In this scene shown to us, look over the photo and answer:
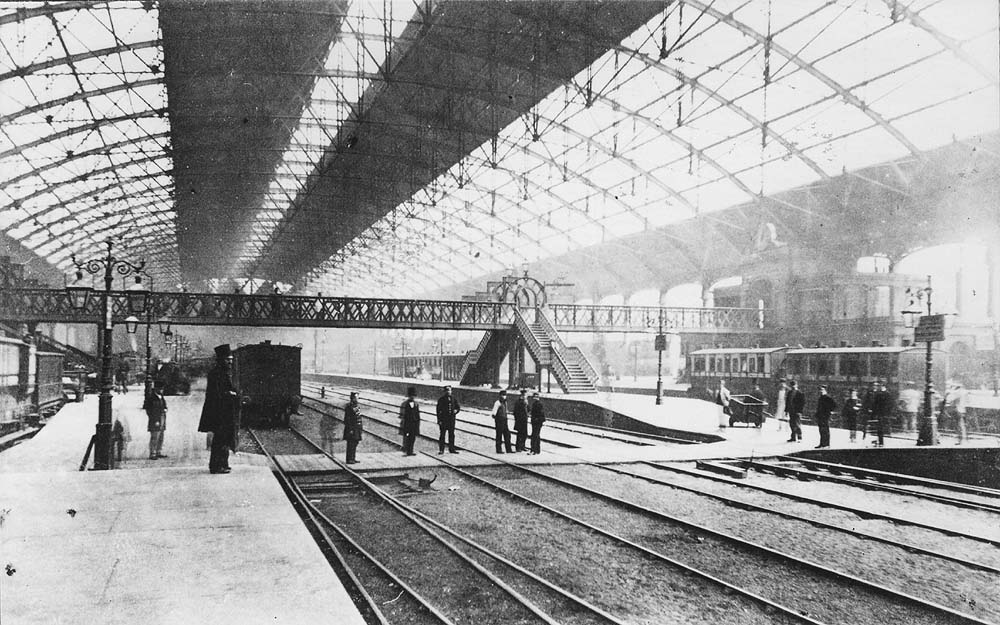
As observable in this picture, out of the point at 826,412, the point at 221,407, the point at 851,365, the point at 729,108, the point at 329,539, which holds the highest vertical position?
the point at 729,108

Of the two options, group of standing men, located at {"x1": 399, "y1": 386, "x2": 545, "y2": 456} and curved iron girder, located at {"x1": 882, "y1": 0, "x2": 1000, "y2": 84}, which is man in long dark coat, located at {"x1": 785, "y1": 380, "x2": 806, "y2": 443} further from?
curved iron girder, located at {"x1": 882, "y1": 0, "x2": 1000, "y2": 84}

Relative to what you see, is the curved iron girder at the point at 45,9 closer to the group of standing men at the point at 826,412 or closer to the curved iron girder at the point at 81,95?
the curved iron girder at the point at 81,95

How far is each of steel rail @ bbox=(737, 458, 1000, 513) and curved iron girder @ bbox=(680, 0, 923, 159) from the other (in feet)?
47.8

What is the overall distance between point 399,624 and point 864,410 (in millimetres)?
16703

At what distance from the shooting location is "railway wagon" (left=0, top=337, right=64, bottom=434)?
19.4 m

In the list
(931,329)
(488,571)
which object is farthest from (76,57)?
(931,329)

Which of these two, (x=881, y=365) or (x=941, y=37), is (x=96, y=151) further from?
(x=881, y=365)

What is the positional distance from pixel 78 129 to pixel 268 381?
43.5 ft

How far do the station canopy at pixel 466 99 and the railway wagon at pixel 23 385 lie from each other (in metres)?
4.88

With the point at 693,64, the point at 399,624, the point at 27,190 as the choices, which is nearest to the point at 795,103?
the point at 693,64

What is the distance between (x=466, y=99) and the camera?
27844mm

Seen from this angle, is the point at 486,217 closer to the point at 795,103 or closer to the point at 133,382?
the point at 795,103

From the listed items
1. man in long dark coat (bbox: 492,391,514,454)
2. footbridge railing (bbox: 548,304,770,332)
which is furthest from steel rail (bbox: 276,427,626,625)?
footbridge railing (bbox: 548,304,770,332)

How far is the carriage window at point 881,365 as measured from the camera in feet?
80.1
